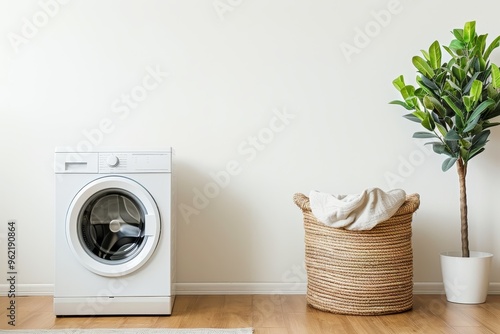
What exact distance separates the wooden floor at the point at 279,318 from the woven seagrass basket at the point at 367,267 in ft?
0.19

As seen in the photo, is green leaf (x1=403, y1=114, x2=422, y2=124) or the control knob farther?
green leaf (x1=403, y1=114, x2=422, y2=124)

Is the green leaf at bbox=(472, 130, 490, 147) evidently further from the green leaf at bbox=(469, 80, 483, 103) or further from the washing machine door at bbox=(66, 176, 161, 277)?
the washing machine door at bbox=(66, 176, 161, 277)

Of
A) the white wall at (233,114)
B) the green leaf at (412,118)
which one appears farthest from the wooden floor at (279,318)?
the green leaf at (412,118)

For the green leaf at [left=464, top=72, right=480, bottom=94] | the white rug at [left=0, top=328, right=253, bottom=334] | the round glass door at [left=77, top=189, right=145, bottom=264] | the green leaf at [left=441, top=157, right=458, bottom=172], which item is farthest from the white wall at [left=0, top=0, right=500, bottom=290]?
the white rug at [left=0, top=328, right=253, bottom=334]

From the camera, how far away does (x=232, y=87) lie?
3.36 metres

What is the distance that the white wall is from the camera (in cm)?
333

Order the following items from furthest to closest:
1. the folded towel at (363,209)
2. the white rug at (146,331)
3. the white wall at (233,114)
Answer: the white wall at (233,114) → the folded towel at (363,209) → the white rug at (146,331)

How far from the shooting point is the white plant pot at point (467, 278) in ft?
10.1

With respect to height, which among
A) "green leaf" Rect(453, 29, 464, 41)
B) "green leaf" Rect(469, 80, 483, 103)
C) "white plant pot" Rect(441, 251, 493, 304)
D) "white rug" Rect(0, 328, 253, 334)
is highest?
"green leaf" Rect(453, 29, 464, 41)

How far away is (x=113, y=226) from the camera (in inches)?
112

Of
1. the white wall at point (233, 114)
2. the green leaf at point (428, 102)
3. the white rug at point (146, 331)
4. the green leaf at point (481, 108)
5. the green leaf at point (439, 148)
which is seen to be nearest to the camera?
the white rug at point (146, 331)

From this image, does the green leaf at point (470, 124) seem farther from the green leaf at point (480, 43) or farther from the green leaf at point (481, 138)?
the green leaf at point (480, 43)

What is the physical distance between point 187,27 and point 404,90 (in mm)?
1181

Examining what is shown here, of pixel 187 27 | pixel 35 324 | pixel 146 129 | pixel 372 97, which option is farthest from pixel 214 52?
pixel 35 324
